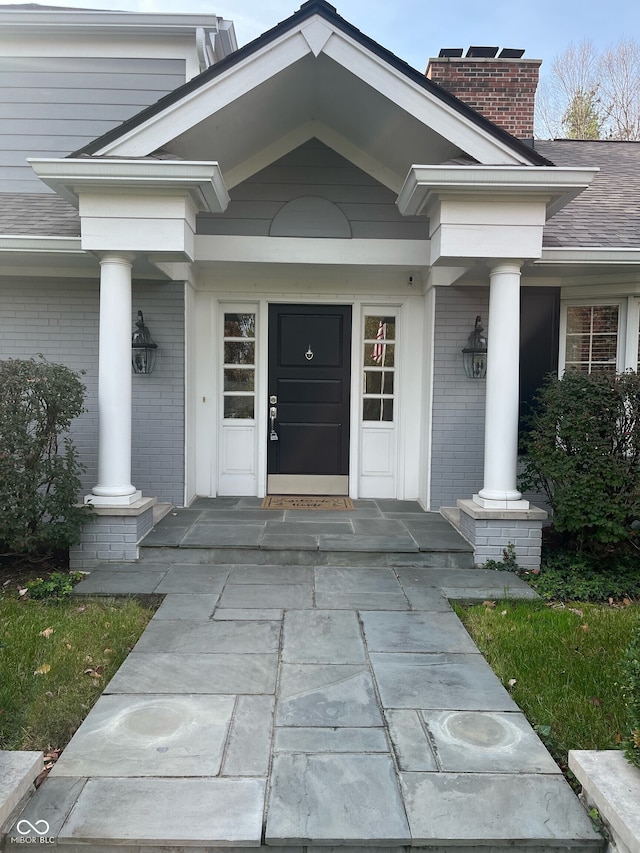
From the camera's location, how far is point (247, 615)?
364 centimetres

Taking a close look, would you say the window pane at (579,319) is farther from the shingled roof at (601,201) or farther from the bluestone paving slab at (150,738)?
the bluestone paving slab at (150,738)

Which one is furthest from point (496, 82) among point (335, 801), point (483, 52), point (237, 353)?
point (335, 801)

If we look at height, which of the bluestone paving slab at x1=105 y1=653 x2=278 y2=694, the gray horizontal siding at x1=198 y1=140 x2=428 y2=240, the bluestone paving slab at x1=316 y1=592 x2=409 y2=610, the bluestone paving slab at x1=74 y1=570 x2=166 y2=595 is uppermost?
the gray horizontal siding at x1=198 y1=140 x2=428 y2=240

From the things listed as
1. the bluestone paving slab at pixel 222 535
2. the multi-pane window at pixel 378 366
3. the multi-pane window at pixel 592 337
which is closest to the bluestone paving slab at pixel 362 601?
the bluestone paving slab at pixel 222 535

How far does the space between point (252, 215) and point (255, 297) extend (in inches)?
33.9

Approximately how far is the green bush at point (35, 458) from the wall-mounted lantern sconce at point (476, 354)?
3.64 metres

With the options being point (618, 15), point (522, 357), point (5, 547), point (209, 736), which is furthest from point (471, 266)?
point (618, 15)

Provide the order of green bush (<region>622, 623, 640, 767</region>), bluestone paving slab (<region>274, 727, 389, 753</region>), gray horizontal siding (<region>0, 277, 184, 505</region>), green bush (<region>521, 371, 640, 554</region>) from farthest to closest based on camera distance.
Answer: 1. gray horizontal siding (<region>0, 277, 184, 505</region>)
2. green bush (<region>521, 371, 640, 554</region>)
3. bluestone paving slab (<region>274, 727, 389, 753</region>)
4. green bush (<region>622, 623, 640, 767</region>)

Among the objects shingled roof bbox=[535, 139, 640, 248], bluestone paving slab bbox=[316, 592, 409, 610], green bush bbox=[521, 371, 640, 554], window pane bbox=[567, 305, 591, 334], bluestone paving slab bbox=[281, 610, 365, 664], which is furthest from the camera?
window pane bbox=[567, 305, 591, 334]

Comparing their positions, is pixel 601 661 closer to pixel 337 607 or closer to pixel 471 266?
pixel 337 607

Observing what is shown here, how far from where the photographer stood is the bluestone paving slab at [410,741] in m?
2.26

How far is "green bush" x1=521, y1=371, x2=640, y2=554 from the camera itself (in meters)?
4.41

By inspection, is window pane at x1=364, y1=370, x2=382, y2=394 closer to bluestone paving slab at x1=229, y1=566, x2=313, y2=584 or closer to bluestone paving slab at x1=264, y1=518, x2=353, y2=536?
bluestone paving slab at x1=264, y1=518, x2=353, y2=536

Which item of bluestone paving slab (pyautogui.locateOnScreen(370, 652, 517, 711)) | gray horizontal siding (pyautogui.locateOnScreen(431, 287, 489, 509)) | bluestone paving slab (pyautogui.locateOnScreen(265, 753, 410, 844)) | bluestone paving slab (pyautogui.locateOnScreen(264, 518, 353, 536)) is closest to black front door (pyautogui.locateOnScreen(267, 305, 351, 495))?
gray horizontal siding (pyautogui.locateOnScreen(431, 287, 489, 509))
